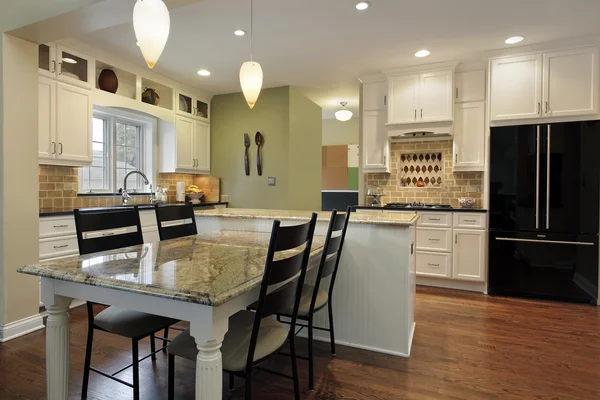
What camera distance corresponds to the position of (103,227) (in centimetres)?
187

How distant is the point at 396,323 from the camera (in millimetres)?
2299

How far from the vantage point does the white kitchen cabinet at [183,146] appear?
473cm

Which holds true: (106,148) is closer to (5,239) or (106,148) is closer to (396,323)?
(5,239)

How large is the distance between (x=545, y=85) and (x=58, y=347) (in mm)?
4453

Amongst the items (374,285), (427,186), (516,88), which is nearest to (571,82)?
(516,88)

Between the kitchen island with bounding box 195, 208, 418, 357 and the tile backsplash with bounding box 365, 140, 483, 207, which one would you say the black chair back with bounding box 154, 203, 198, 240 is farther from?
the tile backsplash with bounding box 365, 140, 483, 207

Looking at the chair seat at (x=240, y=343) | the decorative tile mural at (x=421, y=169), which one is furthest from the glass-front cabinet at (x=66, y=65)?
the decorative tile mural at (x=421, y=169)

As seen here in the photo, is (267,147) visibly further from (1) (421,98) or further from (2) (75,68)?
(2) (75,68)

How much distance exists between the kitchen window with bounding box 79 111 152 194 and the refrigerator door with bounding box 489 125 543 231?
4.21 meters

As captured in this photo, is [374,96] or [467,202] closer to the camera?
[467,202]

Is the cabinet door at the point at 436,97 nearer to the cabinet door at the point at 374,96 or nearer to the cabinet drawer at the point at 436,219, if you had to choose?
the cabinet door at the point at 374,96

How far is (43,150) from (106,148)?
3.44 feet

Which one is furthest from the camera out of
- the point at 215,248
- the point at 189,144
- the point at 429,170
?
the point at 189,144

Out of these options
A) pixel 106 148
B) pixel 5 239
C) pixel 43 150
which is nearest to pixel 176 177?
pixel 106 148
